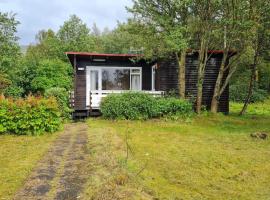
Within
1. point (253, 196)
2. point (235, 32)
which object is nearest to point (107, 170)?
point (253, 196)

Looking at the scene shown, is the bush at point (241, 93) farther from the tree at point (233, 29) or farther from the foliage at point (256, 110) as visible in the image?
the tree at point (233, 29)

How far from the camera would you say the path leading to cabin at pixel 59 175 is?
Result: 5.70 m

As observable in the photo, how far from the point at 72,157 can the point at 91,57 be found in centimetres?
1166

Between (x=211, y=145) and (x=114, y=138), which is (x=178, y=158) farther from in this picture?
(x=114, y=138)

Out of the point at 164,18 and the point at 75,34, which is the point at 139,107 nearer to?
the point at 164,18

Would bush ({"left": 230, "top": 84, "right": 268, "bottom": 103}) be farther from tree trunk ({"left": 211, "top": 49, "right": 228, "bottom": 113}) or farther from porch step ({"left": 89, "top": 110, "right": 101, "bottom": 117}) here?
porch step ({"left": 89, "top": 110, "right": 101, "bottom": 117})

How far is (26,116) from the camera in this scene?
11.6 m

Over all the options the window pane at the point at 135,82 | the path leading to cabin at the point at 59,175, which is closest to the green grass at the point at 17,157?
the path leading to cabin at the point at 59,175

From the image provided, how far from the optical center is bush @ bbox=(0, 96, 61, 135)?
11.6 meters

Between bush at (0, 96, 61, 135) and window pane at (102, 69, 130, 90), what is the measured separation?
850cm

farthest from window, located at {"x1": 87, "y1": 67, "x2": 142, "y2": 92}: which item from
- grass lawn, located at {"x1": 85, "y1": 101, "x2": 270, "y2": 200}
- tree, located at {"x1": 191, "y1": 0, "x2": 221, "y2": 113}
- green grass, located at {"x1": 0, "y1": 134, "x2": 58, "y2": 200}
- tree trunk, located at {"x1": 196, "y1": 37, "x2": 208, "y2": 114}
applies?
green grass, located at {"x1": 0, "y1": 134, "x2": 58, "y2": 200}

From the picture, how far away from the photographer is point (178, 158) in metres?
8.49

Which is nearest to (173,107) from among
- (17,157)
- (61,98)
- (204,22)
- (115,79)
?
(204,22)

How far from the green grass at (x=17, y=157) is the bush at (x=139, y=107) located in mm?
4204
